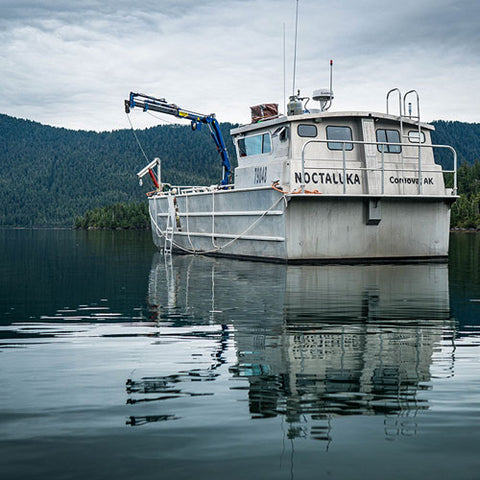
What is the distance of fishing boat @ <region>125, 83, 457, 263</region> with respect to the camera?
16891 mm

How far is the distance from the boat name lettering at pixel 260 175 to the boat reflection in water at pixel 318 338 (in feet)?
18.8

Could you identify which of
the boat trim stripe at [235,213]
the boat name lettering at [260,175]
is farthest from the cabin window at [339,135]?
the boat trim stripe at [235,213]

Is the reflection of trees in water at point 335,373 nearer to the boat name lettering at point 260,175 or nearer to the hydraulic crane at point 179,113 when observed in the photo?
the boat name lettering at point 260,175

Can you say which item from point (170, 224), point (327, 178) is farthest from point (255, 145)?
point (170, 224)

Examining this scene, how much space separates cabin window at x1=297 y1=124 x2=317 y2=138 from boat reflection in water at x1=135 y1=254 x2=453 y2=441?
573 cm

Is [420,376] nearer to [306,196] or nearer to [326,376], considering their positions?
[326,376]

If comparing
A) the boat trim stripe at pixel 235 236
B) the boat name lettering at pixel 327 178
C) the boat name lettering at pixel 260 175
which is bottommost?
the boat trim stripe at pixel 235 236

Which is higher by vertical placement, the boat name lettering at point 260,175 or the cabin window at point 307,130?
the cabin window at point 307,130

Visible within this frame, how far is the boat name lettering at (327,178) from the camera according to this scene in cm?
1678

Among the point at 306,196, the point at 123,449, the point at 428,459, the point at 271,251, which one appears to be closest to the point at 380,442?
the point at 428,459

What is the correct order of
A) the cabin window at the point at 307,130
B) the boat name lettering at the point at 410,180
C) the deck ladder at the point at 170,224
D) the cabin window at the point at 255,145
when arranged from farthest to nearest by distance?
1. the deck ladder at the point at 170,224
2. the cabin window at the point at 255,145
3. the boat name lettering at the point at 410,180
4. the cabin window at the point at 307,130

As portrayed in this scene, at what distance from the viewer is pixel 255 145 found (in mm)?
19656

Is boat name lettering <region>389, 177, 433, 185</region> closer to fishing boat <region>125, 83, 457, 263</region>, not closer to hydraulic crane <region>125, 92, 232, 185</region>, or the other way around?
fishing boat <region>125, 83, 457, 263</region>

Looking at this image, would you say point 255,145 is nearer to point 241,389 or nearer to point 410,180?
point 410,180
